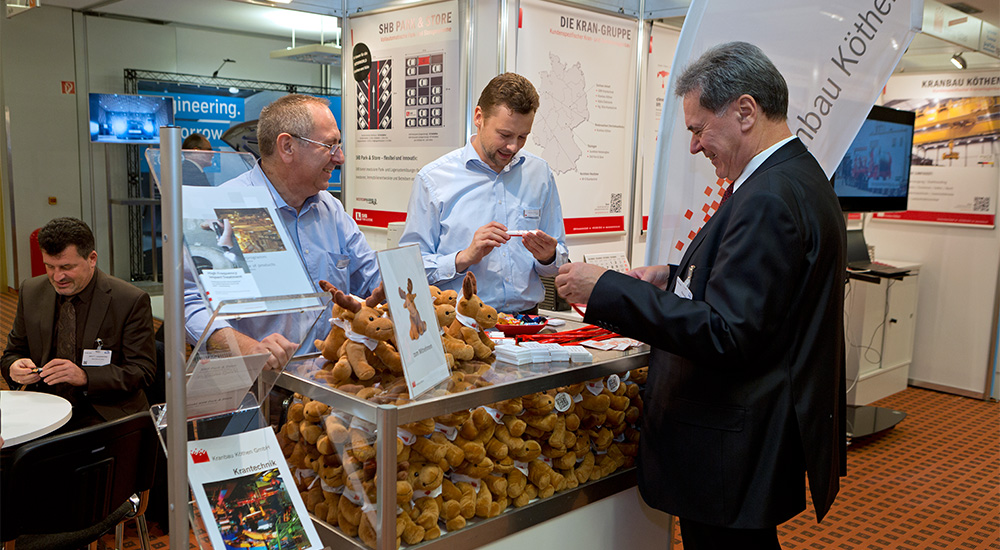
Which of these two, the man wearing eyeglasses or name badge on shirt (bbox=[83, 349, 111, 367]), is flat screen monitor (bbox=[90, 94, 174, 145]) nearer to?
name badge on shirt (bbox=[83, 349, 111, 367])

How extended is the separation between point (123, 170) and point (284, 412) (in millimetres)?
10155

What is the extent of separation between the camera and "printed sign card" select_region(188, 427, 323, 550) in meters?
1.40

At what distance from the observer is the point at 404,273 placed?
1.66 m

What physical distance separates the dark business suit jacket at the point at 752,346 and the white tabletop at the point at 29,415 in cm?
202

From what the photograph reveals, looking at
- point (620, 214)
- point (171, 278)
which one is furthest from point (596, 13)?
point (171, 278)

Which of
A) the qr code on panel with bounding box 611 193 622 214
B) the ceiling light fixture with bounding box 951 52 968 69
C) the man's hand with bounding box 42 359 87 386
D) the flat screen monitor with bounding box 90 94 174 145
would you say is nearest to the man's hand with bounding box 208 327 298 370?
the man's hand with bounding box 42 359 87 386

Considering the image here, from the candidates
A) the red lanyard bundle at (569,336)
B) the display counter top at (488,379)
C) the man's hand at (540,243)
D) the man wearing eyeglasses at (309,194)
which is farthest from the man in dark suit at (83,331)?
the red lanyard bundle at (569,336)

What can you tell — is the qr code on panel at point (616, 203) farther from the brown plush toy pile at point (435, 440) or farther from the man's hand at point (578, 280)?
the man's hand at point (578, 280)

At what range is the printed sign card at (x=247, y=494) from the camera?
4.59 ft

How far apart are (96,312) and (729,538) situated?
283cm

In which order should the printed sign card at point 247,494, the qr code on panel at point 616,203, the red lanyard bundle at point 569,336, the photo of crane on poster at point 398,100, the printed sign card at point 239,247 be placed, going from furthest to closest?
the qr code on panel at point 616,203 < the photo of crane on poster at point 398,100 < the red lanyard bundle at point 569,336 < the printed sign card at point 247,494 < the printed sign card at point 239,247

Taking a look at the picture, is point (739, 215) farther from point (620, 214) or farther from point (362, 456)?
point (620, 214)

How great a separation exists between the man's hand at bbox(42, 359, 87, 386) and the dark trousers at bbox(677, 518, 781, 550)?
259 cm

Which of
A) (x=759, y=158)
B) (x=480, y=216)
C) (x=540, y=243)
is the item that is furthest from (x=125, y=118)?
(x=759, y=158)
